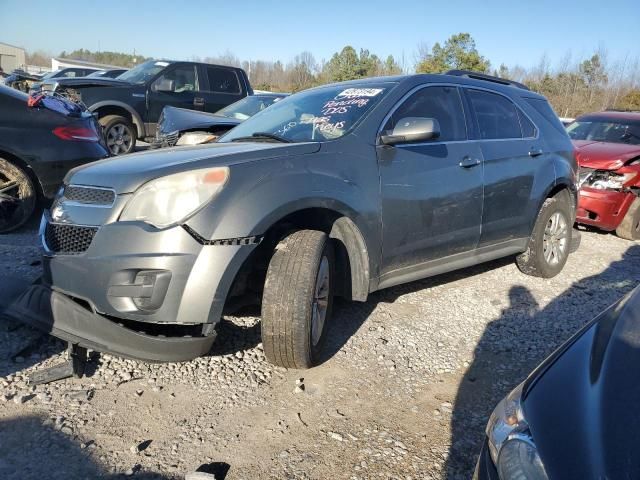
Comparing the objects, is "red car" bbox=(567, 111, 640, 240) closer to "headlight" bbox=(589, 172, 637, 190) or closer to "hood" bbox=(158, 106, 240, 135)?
"headlight" bbox=(589, 172, 637, 190)

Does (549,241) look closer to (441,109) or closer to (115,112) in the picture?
(441,109)

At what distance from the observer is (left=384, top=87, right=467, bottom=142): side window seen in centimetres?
377

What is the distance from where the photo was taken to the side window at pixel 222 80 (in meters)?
11.3

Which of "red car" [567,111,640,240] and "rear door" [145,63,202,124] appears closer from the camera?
"red car" [567,111,640,240]

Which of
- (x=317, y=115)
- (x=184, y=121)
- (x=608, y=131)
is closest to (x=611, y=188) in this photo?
(x=608, y=131)

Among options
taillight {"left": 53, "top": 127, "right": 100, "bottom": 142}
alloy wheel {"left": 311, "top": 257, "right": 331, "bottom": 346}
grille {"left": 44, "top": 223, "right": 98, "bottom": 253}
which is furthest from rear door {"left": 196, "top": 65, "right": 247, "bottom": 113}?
alloy wheel {"left": 311, "top": 257, "right": 331, "bottom": 346}

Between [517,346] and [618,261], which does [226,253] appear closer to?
[517,346]

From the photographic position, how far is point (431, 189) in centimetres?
366

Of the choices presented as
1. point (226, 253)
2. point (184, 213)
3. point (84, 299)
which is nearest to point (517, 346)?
point (226, 253)

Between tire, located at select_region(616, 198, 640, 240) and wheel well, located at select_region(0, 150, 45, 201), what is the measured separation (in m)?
6.80

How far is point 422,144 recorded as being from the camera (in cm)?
370

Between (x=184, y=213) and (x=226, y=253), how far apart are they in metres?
0.29

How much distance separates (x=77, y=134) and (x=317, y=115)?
282cm

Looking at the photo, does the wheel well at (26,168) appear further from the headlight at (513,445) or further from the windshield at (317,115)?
the headlight at (513,445)
